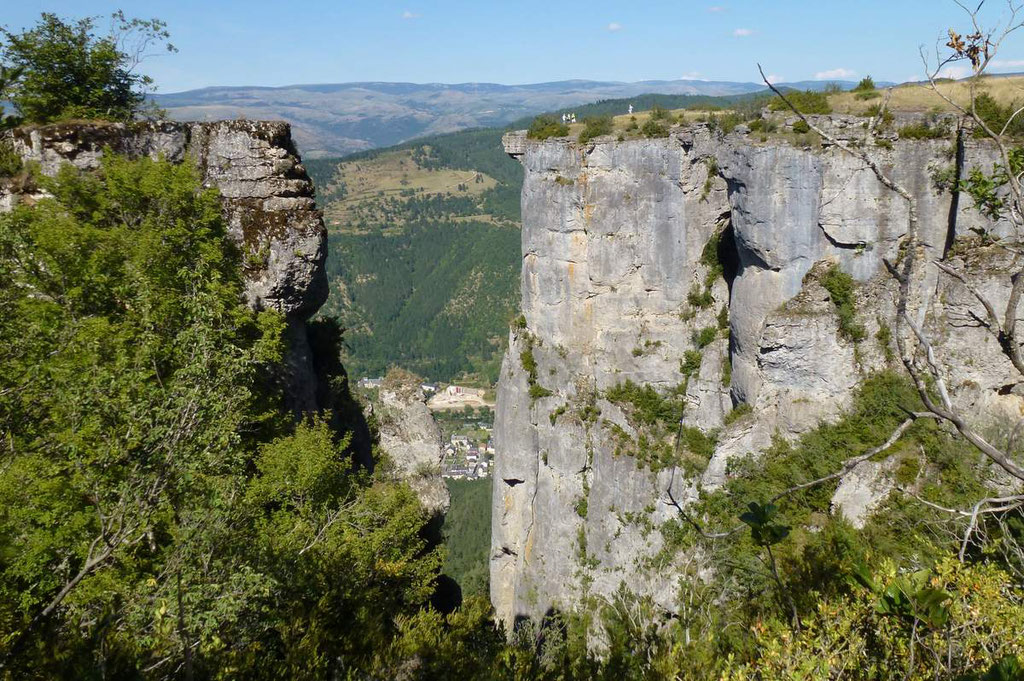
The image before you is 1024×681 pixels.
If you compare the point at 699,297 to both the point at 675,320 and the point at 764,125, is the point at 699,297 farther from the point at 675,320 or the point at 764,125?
the point at 764,125

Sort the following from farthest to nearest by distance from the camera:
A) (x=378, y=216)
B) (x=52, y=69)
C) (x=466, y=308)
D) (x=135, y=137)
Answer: (x=378, y=216)
(x=466, y=308)
(x=52, y=69)
(x=135, y=137)

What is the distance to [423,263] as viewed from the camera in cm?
13162

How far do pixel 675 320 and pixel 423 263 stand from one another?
367 feet

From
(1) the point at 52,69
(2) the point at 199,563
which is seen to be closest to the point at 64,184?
(1) the point at 52,69

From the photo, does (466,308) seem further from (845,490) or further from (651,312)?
(845,490)

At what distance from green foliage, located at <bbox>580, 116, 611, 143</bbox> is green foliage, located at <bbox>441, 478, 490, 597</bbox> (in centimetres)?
2277

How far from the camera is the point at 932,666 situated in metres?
5.04

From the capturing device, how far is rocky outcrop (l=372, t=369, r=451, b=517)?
20453mm

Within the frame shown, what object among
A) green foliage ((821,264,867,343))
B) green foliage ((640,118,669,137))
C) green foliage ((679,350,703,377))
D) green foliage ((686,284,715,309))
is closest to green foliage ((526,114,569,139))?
green foliage ((640,118,669,137))

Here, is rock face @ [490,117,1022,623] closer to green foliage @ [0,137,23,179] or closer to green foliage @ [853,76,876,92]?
green foliage @ [853,76,876,92]

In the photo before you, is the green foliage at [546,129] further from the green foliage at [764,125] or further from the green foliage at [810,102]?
the green foliage at [810,102]

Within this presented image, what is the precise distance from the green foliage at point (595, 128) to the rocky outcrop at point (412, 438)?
1111cm

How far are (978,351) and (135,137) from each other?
22721mm

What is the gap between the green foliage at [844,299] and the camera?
60.1 feet
